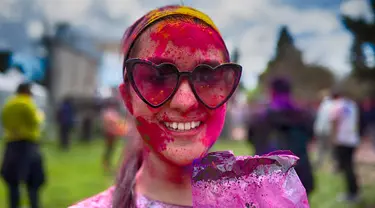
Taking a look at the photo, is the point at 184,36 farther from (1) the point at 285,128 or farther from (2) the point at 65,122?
(2) the point at 65,122

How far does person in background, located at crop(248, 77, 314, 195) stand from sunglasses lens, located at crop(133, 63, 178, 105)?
226 cm

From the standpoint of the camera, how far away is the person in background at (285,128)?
3.13 m

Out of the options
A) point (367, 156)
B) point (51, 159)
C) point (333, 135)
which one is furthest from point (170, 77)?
point (367, 156)

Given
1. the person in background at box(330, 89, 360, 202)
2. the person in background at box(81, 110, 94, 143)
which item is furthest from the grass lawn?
the person in background at box(81, 110, 94, 143)

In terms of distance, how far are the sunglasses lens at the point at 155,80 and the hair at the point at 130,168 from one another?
9cm

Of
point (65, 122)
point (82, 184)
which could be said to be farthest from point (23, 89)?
point (65, 122)

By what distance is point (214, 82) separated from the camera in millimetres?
952

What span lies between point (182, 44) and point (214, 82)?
0.12 meters

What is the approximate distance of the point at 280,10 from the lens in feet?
4.37

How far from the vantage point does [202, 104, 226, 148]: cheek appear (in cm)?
98

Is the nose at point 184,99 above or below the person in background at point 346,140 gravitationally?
above

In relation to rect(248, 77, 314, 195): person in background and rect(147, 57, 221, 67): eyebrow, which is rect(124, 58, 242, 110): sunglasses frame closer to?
rect(147, 57, 221, 67): eyebrow

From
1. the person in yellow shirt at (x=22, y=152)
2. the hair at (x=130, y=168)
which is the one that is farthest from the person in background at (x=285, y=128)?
the person in yellow shirt at (x=22, y=152)

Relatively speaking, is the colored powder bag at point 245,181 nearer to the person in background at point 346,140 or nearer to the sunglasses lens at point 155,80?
the sunglasses lens at point 155,80
